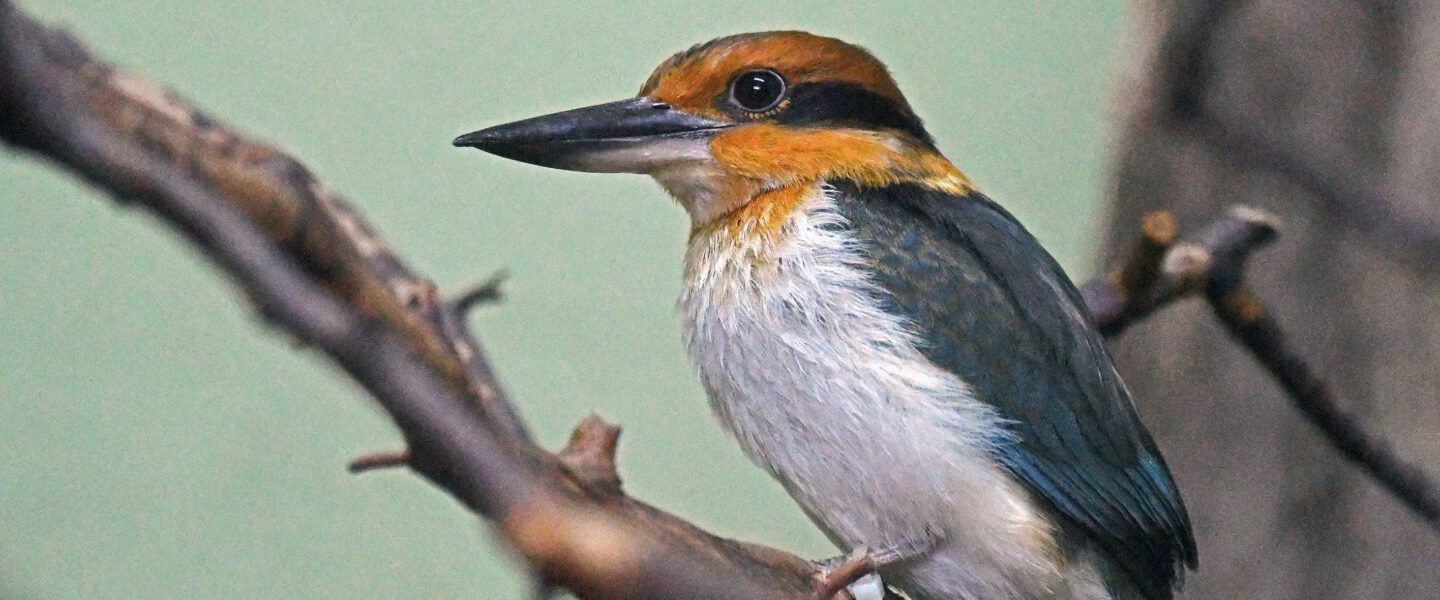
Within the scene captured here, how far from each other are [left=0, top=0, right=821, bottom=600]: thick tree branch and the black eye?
26.3 inches

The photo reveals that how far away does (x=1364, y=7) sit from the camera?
2.19 metres

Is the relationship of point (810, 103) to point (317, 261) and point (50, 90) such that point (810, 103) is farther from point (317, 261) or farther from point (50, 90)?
point (50, 90)

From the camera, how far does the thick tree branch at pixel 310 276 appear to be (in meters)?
0.48

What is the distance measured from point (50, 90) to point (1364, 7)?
2291 millimetres

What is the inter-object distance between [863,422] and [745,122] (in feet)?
1.22

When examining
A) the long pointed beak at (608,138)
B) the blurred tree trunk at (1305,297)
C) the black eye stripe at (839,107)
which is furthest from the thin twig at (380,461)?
the blurred tree trunk at (1305,297)

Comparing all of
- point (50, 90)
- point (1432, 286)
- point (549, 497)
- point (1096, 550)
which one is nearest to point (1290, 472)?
point (1432, 286)

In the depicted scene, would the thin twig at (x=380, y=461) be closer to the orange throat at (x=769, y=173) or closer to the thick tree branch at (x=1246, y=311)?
the orange throat at (x=769, y=173)

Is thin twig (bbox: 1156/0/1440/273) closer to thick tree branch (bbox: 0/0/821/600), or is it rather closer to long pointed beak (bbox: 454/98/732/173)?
long pointed beak (bbox: 454/98/732/173)

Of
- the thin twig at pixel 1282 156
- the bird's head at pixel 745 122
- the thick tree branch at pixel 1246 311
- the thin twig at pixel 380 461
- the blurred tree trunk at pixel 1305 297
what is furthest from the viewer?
the blurred tree trunk at pixel 1305 297

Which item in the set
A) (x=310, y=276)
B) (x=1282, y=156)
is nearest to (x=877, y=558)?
(x=310, y=276)

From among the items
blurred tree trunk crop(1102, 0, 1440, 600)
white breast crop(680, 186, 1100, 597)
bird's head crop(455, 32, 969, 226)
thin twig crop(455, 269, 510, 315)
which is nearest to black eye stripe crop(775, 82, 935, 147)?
bird's head crop(455, 32, 969, 226)

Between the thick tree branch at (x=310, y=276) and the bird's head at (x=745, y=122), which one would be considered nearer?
the thick tree branch at (x=310, y=276)

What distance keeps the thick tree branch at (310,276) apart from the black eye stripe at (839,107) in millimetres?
687
